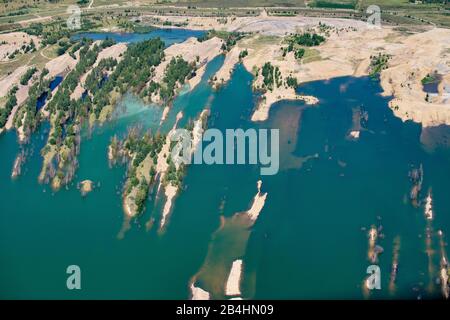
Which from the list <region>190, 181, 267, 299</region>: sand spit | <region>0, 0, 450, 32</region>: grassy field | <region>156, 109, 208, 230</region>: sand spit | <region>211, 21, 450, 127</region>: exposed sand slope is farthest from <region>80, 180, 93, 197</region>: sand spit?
<region>0, 0, 450, 32</region>: grassy field

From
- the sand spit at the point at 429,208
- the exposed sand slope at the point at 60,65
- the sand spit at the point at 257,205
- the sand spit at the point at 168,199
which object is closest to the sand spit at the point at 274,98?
the sand spit at the point at 257,205

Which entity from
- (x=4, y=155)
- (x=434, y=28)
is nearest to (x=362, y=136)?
(x=4, y=155)

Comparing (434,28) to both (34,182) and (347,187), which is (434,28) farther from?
(34,182)

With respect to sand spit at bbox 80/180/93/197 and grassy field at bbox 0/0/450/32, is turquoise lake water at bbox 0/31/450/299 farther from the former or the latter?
grassy field at bbox 0/0/450/32

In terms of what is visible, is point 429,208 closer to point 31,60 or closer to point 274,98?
point 274,98

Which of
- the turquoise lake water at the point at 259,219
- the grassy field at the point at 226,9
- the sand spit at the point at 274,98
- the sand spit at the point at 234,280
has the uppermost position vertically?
the grassy field at the point at 226,9

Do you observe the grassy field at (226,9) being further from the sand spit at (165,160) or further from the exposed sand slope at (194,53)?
the sand spit at (165,160)

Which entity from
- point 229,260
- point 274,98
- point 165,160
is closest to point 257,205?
point 229,260
